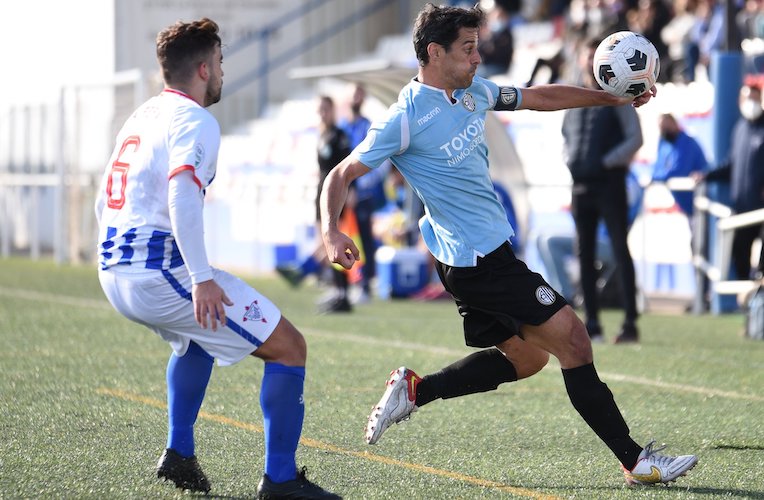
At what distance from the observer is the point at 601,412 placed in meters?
5.43

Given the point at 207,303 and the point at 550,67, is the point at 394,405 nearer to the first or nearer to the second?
the point at 207,303

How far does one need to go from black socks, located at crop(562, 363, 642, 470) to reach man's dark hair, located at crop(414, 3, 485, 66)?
1.41 meters

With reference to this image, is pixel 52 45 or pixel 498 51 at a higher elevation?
pixel 498 51

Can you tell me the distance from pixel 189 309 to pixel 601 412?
66.7 inches

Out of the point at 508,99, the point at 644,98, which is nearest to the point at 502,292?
the point at 508,99

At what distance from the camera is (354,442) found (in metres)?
6.31

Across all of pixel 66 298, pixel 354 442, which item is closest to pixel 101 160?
pixel 66 298

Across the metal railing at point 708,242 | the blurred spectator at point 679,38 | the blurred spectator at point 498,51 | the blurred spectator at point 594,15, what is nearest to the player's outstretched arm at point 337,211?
the metal railing at point 708,242

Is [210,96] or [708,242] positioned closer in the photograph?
[210,96]

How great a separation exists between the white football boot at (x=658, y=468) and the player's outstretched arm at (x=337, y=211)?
1361mm

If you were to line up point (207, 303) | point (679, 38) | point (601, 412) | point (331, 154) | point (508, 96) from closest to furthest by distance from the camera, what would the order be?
point (207, 303), point (601, 412), point (508, 96), point (331, 154), point (679, 38)

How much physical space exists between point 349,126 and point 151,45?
41.5 feet

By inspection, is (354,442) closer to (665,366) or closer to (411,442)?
(411,442)

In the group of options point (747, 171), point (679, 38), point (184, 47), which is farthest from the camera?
point (679, 38)
